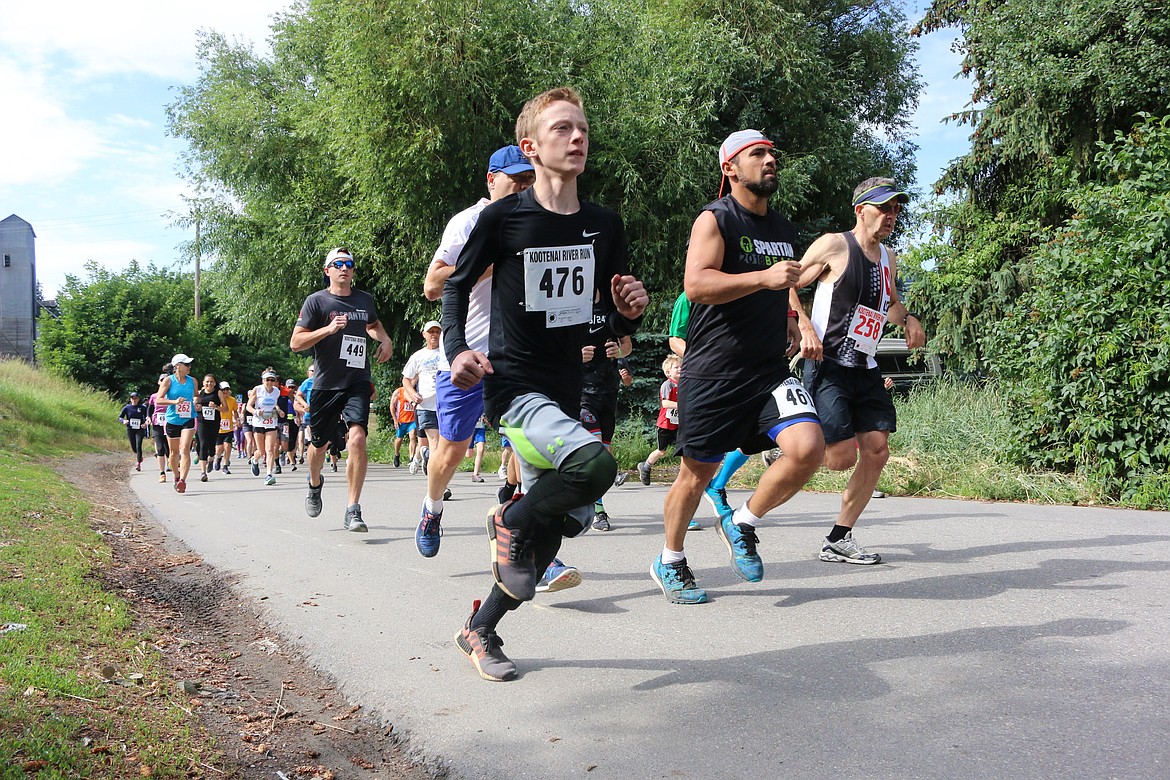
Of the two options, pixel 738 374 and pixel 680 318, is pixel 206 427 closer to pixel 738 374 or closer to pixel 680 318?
pixel 680 318

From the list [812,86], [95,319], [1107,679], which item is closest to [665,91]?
[812,86]

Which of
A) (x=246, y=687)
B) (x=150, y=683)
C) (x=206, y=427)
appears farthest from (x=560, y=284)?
(x=206, y=427)

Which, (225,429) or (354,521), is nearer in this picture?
(354,521)

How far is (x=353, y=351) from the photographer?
27.3 feet

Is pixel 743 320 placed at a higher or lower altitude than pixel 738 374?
higher

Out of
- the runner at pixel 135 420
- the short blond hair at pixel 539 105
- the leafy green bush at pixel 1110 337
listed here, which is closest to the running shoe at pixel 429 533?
the short blond hair at pixel 539 105

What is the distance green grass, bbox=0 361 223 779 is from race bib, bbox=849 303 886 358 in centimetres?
398

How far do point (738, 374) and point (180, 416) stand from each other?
1204 centimetres

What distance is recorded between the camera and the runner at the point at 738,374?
470cm

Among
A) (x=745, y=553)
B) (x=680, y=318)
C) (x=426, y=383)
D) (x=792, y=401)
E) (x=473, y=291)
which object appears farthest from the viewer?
(x=426, y=383)

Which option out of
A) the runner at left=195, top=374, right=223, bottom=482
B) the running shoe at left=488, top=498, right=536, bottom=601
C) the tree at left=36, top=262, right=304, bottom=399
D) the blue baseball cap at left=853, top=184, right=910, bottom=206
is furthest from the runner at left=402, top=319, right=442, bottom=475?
the tree at left=36, top=262, right=304, bottom=399

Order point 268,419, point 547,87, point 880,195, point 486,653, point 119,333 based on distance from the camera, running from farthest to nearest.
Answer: point 119,333 < point 547,87 < point 268,419 < point 880,195 < point 486,653

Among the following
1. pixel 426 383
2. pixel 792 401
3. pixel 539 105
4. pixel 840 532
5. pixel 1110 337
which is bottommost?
pixel 840 532

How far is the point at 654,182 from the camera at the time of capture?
19750mm
